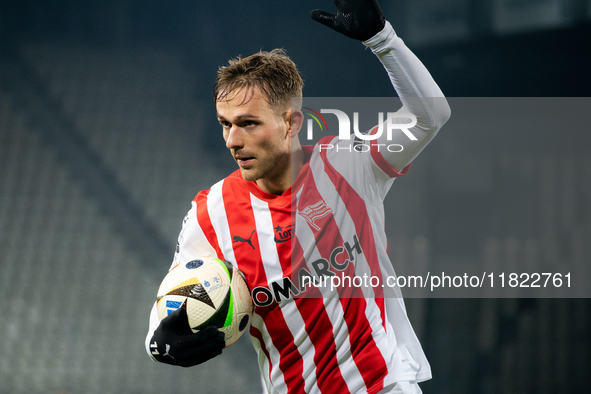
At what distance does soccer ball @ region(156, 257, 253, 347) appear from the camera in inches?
55.9

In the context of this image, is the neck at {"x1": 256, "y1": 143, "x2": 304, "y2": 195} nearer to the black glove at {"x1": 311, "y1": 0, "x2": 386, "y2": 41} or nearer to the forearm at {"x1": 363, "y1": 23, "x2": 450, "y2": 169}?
the forearm at {"x1": 363, "y1": 23, "x2": 450, "y2": 169}

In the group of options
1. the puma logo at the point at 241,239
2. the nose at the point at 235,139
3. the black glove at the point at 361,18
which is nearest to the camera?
the black glove at the point at 361,18

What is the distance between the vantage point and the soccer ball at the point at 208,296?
1.42 meters

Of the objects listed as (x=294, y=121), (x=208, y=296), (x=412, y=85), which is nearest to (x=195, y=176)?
(x=294, y=121)

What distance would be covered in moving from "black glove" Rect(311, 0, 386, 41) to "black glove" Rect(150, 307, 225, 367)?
39.9 inches

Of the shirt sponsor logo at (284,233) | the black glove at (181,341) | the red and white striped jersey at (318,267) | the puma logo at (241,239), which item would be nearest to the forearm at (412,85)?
the red and white striped jersey at (318,267)

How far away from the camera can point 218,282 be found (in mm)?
1457

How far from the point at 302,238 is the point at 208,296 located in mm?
402

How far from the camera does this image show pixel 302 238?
1.62m

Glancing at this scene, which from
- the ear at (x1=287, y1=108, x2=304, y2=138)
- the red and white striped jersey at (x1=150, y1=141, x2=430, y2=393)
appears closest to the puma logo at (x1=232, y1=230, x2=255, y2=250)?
the red and white striped jersey at (x1=150, y1=141, x2=430, y2=393)

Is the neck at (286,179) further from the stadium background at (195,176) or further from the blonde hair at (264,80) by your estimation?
the stadium background at (195,176)

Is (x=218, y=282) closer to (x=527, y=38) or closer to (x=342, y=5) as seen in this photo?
(x=342, y=5)

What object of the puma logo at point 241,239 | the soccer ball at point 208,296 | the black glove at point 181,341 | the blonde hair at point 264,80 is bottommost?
the black glove at point 181,341

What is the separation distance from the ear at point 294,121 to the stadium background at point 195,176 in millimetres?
1620
